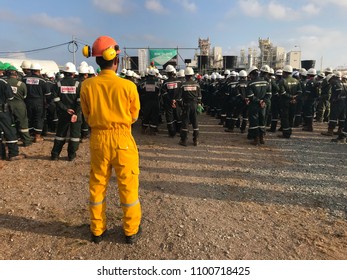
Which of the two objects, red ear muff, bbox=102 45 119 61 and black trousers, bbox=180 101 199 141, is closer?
red ear muff, bbox=102 45 119 61

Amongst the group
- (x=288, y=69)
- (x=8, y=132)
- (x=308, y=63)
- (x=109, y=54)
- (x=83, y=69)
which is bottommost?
(x=8, y=132)

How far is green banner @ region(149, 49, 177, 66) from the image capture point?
67.7 ft

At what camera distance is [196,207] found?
4.28m

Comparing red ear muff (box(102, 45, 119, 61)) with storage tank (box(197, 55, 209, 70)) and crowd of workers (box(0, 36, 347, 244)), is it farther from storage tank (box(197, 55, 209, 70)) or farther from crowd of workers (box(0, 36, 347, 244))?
storage tank (box(197, 55, 209, 70))

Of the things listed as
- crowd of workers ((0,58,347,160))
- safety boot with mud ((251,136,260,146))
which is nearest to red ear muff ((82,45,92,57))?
crowd of workers ((0,58,347,160))

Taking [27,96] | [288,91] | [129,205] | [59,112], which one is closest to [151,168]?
[59,112]

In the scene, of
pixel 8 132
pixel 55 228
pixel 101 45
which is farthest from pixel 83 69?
pixel 55 228

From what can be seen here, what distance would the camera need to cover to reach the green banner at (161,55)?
2062 centimetres

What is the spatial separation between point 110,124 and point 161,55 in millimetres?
18736

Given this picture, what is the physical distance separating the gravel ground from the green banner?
14630 millimetres

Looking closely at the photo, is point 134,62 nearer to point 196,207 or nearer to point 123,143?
point 196,207

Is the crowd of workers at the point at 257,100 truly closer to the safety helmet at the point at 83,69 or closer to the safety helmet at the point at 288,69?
the safety helmet at the point at 288,69

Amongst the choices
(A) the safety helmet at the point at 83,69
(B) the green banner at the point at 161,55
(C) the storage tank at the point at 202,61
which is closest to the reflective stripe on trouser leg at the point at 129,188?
(A) the safety helmet at the point at 83,69

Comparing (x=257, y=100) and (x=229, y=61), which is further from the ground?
(x=229, y=61)
